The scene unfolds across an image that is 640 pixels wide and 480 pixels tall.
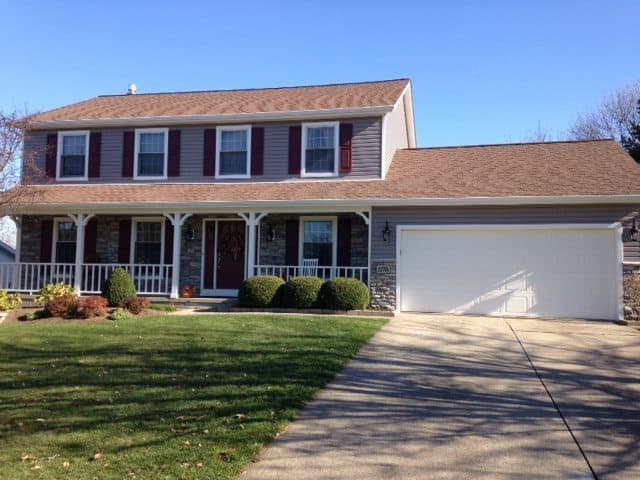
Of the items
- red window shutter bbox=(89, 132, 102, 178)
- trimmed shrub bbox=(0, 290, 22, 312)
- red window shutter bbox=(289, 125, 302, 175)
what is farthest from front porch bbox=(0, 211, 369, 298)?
trimmed shrub bbox=(0, 290, 22, 312)

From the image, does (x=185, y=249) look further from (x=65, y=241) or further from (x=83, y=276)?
(x=65, y=241)

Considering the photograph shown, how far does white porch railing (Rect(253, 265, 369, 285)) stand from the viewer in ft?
47.4

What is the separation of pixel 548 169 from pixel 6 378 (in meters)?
12.7

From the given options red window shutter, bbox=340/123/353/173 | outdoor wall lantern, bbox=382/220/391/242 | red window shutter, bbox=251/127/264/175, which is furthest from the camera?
red window shutter, bbox=251/127/264/175

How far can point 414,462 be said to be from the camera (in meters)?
4.41

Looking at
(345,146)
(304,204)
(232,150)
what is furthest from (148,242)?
(345,146)

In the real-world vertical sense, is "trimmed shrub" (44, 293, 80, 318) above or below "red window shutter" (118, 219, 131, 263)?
below

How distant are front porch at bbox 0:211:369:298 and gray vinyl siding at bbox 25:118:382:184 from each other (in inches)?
44.3

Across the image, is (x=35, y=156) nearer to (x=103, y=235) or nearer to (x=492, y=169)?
(x=103, y=235)

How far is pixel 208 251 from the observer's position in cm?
1592

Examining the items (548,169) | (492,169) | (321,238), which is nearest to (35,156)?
(321,238)

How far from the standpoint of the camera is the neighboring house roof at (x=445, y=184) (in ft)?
44.0

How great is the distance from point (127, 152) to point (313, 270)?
257 inches

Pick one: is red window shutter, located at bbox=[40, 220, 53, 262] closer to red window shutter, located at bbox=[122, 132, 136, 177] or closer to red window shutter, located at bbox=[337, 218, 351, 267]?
red window shutter, located at bbox=[122, 132, 136, 177]
